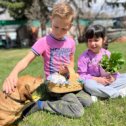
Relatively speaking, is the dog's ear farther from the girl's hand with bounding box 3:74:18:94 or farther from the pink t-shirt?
the pink t-shirt

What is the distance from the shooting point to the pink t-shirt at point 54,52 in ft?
16.5

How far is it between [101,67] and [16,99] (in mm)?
1640

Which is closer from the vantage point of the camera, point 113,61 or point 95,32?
point 113,61

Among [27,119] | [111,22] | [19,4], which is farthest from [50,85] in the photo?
[111,22]

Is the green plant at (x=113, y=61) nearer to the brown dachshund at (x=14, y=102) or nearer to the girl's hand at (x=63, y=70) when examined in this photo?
the girl's hand at (x=63, y=70)

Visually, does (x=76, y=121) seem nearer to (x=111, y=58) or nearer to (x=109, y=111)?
(x=109, y=111)

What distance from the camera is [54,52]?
5062 mm

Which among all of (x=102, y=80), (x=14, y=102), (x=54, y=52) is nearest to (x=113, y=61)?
(x=102, y=80)

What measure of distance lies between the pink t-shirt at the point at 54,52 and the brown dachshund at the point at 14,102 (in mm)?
1048

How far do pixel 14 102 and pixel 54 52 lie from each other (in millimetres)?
1306

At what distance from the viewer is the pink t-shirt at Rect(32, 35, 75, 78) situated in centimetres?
502

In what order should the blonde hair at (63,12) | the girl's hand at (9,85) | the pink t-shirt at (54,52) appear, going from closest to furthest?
the girl's hand at (9,85)
the blonde hair at (63,12)
the pink t-shirt at (54,52)

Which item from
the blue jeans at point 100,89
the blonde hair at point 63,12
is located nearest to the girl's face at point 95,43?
the blue jeans at point 100,89

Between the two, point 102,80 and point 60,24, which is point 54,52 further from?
point 102,80
